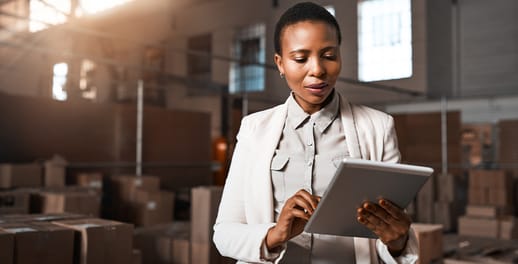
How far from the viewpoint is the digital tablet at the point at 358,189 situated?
697 mm

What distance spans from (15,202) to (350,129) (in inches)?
113

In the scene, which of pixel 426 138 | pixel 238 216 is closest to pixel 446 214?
pixel 426 138

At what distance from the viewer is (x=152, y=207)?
168 inches

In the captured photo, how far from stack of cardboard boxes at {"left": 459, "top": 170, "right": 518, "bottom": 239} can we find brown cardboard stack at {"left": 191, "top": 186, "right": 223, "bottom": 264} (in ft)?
8.55

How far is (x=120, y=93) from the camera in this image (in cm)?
734

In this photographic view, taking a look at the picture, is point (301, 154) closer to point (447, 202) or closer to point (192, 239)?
point (192, 239)

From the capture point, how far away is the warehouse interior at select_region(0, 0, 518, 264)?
5.38ft

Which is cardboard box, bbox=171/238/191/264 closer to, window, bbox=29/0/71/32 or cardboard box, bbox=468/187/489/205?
window, bbox=29/0/71/32

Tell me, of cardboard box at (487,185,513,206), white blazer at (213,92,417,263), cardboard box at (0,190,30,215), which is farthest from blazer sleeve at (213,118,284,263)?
cardboard box at (487,185,513,206)

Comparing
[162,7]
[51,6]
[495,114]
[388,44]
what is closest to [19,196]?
[51,6]

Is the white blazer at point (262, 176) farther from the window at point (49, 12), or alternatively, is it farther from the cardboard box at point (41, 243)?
the window at point (49, 12)

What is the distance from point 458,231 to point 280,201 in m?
4.06

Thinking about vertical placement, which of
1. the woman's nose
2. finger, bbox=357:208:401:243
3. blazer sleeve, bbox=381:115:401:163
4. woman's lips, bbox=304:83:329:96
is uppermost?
the woman's nose

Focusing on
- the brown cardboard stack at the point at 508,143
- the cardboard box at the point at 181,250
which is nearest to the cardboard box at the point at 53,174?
the cardboard box at the point at 181,250
